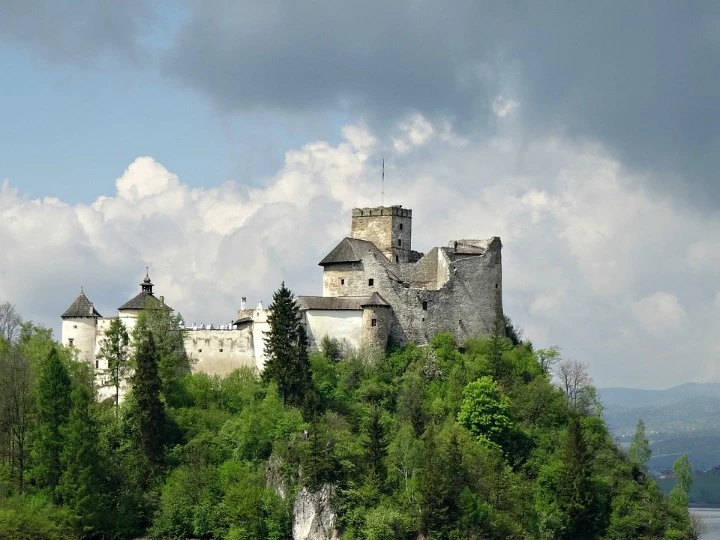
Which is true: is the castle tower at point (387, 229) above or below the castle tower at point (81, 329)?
above

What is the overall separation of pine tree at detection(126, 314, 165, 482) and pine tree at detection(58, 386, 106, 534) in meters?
3.76

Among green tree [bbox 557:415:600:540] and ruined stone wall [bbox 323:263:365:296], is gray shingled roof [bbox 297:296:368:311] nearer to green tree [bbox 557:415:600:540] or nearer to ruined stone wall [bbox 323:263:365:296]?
ruined stone wall [bbox 323:263:365:296]

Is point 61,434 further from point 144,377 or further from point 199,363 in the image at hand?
point 199,363

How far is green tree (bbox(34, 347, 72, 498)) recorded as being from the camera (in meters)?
72.0

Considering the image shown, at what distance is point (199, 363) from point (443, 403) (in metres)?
15.3

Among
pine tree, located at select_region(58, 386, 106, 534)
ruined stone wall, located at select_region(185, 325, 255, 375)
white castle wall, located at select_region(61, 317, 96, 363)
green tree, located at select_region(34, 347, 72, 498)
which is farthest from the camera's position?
white castle wall, located at select_region(61, 317, 96, 363)

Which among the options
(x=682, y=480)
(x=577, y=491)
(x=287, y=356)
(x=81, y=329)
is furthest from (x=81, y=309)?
(x=682, y=480)

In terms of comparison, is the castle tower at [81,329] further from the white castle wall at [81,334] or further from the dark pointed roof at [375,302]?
the dark pointed roof at [375,302]

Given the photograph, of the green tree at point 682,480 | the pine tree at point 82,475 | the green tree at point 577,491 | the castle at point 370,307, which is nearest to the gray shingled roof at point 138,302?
the castle at point 370,307

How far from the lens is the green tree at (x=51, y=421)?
72.0 metres

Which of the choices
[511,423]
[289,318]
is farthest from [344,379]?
[511,423]

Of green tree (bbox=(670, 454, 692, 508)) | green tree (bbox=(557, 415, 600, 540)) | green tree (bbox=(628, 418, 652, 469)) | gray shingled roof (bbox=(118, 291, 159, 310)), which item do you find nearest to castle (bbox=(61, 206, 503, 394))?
gray shingled roof (bbox=(118, 291, 159, 310))

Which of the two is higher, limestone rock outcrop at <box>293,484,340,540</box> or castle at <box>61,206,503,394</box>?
castle at <box>61,206,503,394</box>

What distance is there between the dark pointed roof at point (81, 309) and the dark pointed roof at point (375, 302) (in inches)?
655
